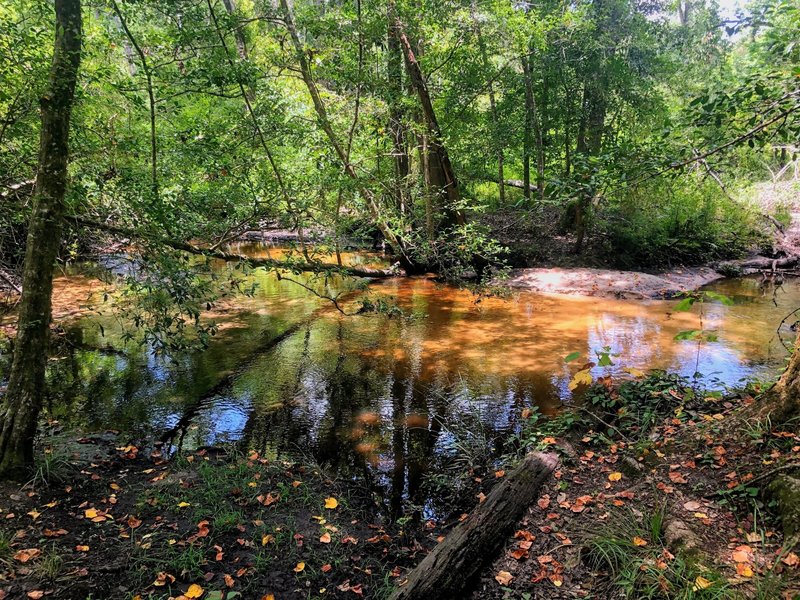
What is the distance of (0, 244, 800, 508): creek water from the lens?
5.78 metres

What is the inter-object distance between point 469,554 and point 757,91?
3.71m

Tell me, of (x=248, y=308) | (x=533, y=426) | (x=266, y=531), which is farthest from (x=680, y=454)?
(x=248, y=308)

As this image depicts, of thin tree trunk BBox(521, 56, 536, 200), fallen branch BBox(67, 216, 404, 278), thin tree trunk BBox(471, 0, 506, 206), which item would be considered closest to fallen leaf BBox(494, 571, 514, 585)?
fallen branch BBox(67, 216, 404, 278)

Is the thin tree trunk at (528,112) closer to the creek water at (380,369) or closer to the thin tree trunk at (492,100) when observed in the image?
the thin tree trunk at (492,100)

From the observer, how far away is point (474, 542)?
3.39m

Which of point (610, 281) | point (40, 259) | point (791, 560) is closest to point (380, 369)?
point (40, 259)

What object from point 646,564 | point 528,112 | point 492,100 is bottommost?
point 646,564

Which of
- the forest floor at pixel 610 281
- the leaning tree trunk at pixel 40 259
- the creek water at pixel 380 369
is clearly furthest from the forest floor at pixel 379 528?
the forest floor at pixel 610 281

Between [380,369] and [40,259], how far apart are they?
5.02m

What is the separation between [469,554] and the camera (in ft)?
10.8

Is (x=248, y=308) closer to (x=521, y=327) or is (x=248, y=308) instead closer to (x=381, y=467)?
(x=521, y=327)

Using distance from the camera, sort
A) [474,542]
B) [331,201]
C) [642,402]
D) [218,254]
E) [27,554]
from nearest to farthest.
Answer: [27,554], [474,542], [642,402], [218,254], [331,201]

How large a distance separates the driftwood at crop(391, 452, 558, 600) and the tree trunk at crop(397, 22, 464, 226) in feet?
24.5

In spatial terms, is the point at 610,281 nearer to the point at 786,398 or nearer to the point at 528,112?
the point at 528,112
